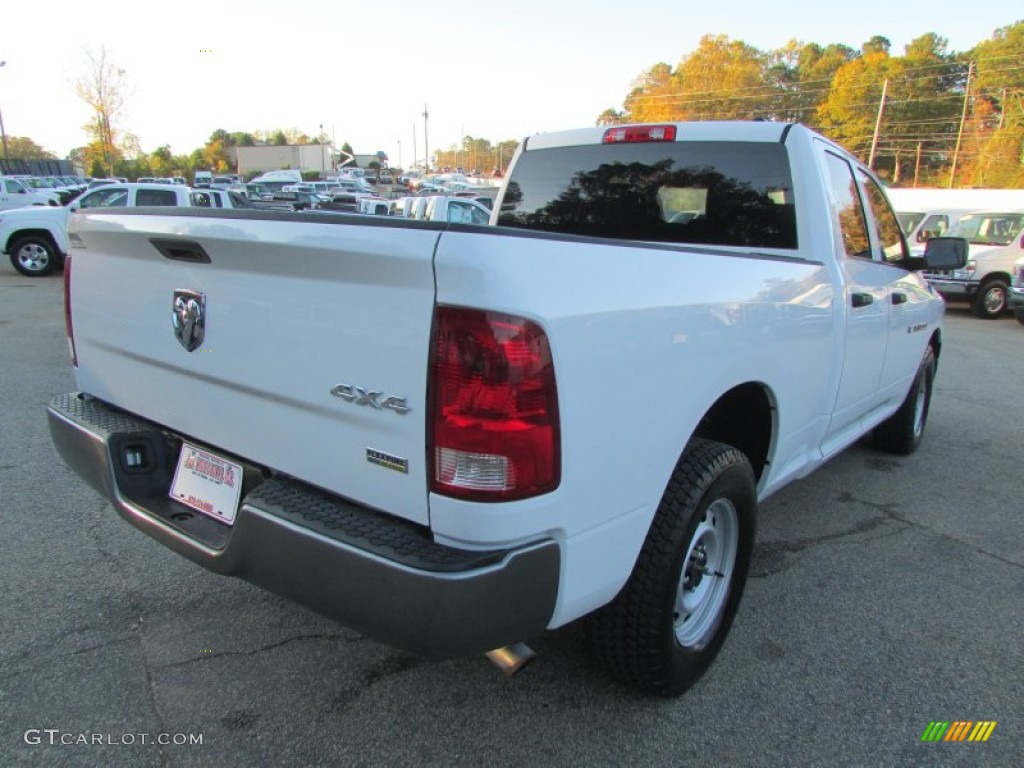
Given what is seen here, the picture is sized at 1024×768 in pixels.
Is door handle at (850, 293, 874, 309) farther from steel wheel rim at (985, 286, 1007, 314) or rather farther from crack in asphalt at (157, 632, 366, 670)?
steel wheel rim at (985, 286, 1007, 314)

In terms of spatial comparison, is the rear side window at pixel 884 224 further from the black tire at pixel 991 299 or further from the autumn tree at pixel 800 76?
the autumn tree at pixel 800 76

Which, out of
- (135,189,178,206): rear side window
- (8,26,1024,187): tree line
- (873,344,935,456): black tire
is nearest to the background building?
(8,26,1024,187): tree line

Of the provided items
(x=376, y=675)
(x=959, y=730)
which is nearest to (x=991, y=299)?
(x=959, y=730)

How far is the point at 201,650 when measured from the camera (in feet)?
8.35

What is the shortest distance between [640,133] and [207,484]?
259cm

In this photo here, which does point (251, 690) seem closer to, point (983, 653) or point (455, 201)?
point (983, 653)

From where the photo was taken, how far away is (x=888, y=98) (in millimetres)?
70812

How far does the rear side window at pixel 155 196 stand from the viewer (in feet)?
43.3

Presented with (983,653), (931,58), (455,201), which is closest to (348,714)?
(983,653)

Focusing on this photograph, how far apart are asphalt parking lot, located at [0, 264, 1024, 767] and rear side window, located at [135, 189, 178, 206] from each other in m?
11.1

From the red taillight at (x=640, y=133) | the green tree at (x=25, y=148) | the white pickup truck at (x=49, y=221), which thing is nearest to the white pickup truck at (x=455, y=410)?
the red taillight at (x=640, y=133)

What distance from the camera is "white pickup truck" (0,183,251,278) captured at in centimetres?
1327

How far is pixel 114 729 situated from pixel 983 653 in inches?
122

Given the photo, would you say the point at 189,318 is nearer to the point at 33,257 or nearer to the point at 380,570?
the point at 380,570
